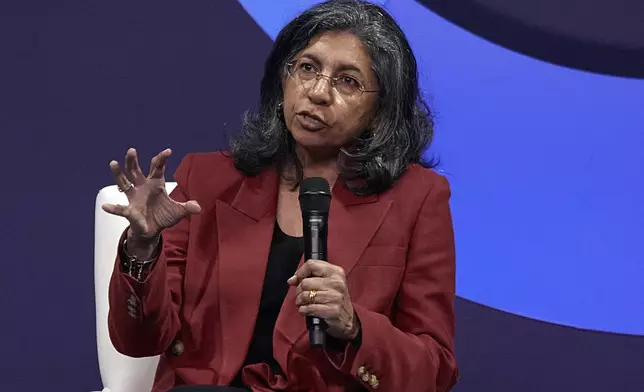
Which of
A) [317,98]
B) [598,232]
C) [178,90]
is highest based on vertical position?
[178,90]

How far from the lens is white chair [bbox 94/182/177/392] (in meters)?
2.07

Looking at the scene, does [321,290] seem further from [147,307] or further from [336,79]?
[336,79]

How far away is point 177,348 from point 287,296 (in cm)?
24

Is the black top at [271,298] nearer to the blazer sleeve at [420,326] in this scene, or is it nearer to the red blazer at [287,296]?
the red blazer at [287,296]

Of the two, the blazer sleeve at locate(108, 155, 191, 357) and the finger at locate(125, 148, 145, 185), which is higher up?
the finger at locate(125, 148, 145, 185)

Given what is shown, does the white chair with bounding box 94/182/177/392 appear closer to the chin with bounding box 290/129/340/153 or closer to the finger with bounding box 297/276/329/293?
the chin with bounding box 290/129/340/153

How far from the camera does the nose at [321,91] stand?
1861 mm

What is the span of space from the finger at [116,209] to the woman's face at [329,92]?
17.6 inches

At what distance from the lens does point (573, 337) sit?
2592mm

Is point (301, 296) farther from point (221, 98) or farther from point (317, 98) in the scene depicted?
point (221, 98)

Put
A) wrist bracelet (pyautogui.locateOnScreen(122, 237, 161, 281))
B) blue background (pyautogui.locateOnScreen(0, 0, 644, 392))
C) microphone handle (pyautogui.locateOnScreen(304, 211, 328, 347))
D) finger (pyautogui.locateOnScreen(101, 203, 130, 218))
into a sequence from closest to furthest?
microphone handle (pyautogui.locateOnScreen(304, 211, 328, 347)) < finger (pyautogui.locateOnScreen(101, 203, 130, 218)) < wrist bracelet (pyautogui.locateOnScreen(122, 237, 161, 281)) < blue background (pyautogui.locateOnScreen(0, 0, 644, 392))

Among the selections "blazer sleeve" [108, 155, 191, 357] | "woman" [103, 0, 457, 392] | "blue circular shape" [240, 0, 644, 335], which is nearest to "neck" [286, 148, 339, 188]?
"woman" [103, 0, 457, 392]

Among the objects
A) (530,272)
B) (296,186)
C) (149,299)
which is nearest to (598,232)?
(530,272)

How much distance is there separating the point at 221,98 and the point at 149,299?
0.97 meters
